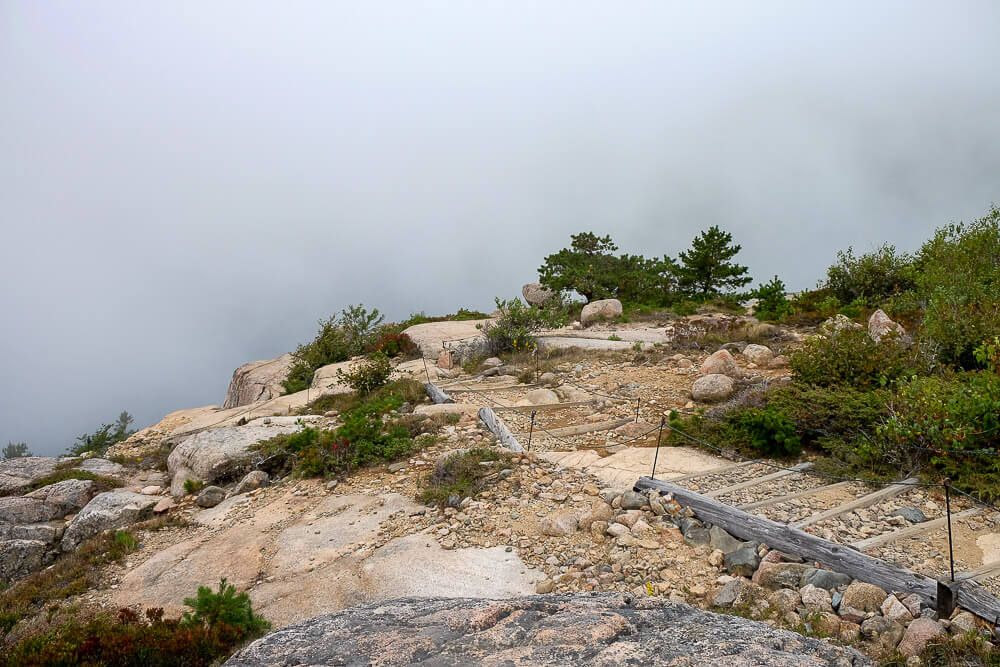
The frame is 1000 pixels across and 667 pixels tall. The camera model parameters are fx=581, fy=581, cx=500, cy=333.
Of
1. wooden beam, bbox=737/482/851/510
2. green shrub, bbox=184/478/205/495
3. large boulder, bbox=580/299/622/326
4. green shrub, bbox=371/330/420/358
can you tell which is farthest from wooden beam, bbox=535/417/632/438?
large boulder, bbox=580/299/622/326

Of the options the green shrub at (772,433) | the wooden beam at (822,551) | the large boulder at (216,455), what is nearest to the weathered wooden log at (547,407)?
the green shrub at (772,433)

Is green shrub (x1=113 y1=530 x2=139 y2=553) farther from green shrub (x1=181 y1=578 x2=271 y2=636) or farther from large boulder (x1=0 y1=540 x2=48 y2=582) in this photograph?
green shrub (x1=181 y1=578 x2=271 y2=636)

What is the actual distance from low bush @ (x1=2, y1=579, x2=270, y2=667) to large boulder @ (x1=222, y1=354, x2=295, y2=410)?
16265mm

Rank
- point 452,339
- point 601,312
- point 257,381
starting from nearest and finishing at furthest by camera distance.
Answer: point 452,339 → point 257,381 → point 601,312

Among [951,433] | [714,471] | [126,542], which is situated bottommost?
[126,542]

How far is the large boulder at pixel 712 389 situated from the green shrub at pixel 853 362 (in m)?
1.35

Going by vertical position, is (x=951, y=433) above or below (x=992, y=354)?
below

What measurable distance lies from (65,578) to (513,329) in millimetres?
13301

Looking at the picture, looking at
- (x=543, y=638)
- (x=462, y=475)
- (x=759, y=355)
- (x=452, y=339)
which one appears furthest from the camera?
(x=452, y=339)

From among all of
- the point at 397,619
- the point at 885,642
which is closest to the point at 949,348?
the point at 885,642

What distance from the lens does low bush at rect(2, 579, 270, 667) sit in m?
4.43

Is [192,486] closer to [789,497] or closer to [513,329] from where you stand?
[789,497]

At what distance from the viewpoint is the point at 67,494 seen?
1049cm

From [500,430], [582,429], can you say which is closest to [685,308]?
[582,429]
